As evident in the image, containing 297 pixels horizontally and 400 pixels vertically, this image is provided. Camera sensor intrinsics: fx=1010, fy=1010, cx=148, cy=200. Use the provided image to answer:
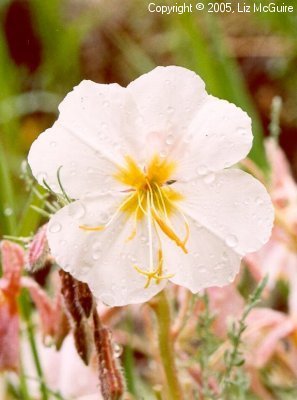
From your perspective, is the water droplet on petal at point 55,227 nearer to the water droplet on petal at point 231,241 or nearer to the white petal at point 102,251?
the white petal at point 102,251

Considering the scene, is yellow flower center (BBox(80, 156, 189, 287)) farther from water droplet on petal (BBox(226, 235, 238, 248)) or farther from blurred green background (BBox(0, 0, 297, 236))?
blurred green background (BBox(0, 0, 297, 236))

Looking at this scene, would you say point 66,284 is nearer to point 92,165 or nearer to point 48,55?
point 92,165

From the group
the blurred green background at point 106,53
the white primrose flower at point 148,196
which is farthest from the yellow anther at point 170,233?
the blurred green background at point 106,53

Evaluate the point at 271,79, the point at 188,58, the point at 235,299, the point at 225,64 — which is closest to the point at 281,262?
the point at 235,299

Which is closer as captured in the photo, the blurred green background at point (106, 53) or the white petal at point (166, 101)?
the white petal at point (166, 101)

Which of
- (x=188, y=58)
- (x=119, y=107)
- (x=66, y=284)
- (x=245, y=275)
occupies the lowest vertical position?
(x=245, y=275)

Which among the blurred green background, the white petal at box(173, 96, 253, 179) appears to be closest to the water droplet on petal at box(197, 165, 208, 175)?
the white petal at box(173, 96, 253, 179)
